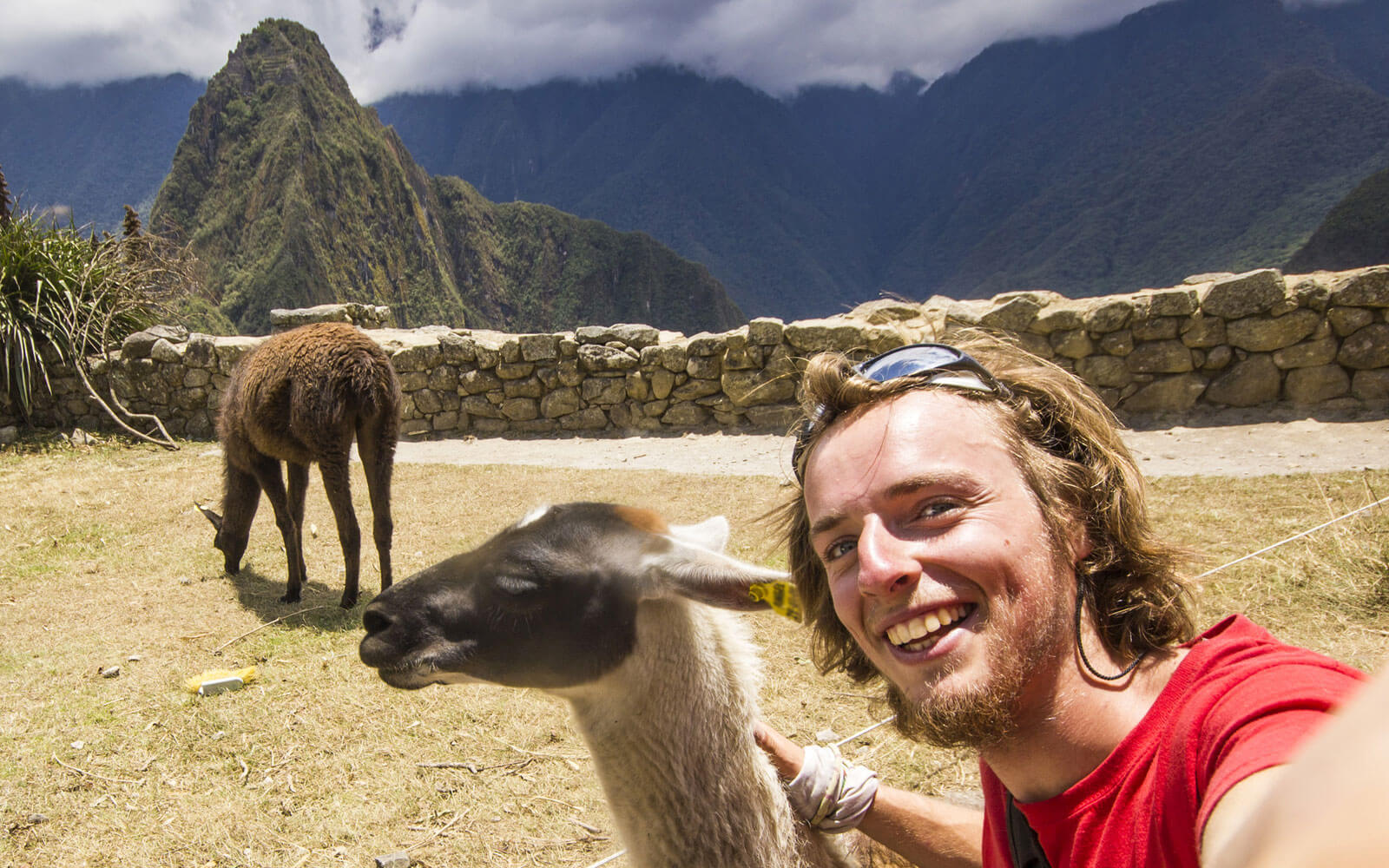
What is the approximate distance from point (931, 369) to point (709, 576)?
0.64 m

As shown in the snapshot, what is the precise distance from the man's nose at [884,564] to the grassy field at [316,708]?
2.44 ft

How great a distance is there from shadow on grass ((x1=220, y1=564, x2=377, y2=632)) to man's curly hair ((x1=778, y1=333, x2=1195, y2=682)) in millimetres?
4104

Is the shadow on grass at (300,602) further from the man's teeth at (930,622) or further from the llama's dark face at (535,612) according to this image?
the man's teeth at (930,622)

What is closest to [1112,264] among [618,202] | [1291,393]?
[1291,393]

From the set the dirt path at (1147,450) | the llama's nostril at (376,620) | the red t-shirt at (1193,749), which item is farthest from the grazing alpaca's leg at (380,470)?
the red t-shirt at (1193,749)

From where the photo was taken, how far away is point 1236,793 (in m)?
0.94

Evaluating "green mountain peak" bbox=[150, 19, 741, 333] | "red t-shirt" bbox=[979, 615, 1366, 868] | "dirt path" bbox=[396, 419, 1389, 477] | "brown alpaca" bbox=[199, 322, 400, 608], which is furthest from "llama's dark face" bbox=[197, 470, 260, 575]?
"green mountain peak" bbox=[150, 19, 741, 333]

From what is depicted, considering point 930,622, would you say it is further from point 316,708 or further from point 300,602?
point 300,602

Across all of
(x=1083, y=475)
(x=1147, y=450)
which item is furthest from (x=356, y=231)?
(x=1083, y=475)

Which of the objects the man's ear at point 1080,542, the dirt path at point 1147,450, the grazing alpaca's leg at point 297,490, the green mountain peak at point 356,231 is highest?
the green mountain peak at point 356,231

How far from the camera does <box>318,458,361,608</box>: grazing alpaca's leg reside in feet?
15.3

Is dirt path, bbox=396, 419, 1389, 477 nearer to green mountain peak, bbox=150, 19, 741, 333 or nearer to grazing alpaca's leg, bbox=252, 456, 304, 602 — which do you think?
grazing alpaca's leg, bbox=252, 456, 304, 602

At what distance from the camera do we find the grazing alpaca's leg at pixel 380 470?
4.89m

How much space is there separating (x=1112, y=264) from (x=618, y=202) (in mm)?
75111
